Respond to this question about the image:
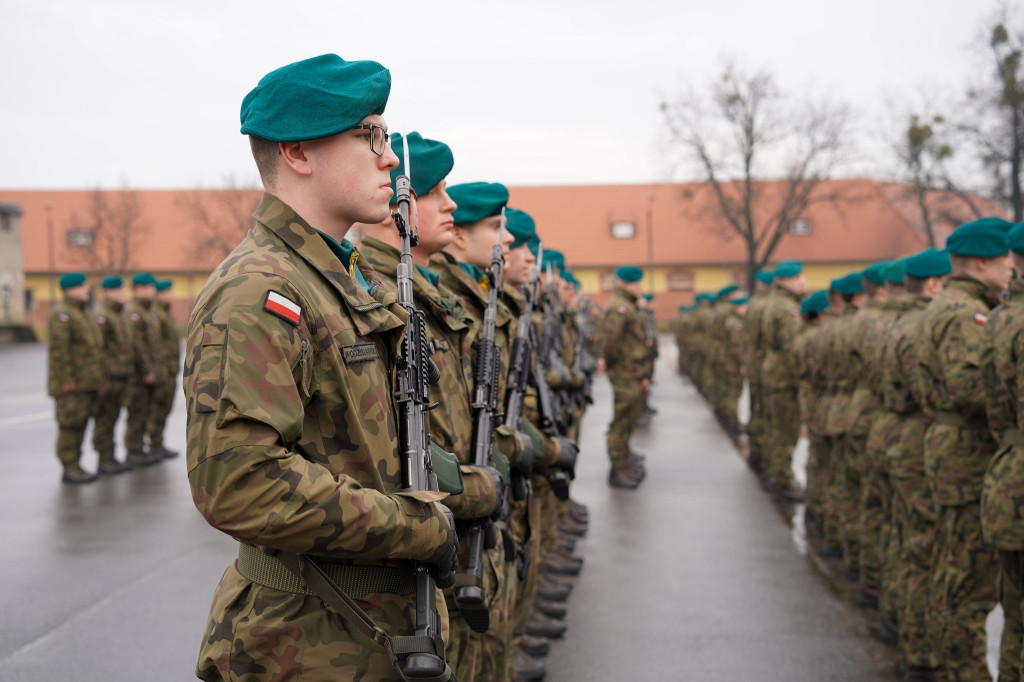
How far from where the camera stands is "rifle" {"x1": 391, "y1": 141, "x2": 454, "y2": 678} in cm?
186

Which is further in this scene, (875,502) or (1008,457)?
(875,502)

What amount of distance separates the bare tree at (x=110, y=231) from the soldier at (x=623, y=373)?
4199cm

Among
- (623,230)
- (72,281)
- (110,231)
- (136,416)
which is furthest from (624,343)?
(110,231)

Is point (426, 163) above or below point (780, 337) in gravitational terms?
above

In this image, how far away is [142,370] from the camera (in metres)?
11.0

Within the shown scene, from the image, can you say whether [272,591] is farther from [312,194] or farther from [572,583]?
[572,583]

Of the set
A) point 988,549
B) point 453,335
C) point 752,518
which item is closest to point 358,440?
point 453,335

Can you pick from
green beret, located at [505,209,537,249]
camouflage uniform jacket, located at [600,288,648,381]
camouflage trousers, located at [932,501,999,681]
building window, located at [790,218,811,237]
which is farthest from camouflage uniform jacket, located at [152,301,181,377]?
building window, located at [790,218,811,237]

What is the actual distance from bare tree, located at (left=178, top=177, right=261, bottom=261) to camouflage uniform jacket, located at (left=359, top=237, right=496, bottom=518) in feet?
144

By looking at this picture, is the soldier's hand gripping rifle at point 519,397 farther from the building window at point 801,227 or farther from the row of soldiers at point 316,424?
the building window at point 801,227

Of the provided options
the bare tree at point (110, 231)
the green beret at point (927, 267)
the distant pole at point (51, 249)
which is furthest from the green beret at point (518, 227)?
the distant pole at point (51, 249)

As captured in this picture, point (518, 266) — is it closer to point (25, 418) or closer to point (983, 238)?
point (983, 238)

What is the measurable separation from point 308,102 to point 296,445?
716mm

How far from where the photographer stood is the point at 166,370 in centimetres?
1140
